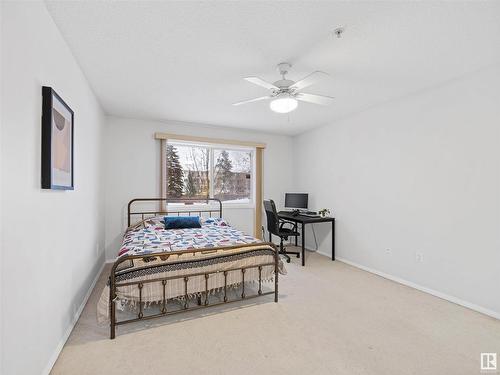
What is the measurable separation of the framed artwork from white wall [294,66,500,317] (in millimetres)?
3692

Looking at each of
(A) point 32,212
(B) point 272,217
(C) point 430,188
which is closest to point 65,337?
(A) point 32,212

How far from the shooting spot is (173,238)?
10.3 ft

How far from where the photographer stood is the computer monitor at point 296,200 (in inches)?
193

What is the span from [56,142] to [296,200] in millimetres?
4048

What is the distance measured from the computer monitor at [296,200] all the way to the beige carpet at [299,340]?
2.22m

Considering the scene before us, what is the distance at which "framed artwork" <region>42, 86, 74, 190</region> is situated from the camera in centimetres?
162

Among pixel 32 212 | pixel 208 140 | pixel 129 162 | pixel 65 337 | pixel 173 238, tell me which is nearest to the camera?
pixel 32 212

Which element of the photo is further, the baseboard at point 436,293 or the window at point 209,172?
the window at point 209,172

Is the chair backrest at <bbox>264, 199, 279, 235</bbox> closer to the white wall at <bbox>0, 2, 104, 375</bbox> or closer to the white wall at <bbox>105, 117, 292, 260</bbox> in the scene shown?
the white wall at <bbox>105, 117, 292, 260</bbox>

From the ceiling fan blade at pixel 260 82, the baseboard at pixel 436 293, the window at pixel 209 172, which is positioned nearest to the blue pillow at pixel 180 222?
the window at pixel 209 172

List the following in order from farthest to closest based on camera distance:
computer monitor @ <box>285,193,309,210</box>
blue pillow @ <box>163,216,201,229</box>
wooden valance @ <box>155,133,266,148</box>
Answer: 1. computer monitor @ <box>285,193,309,210</box>
2. wooden valance @ <box>155,133,266,148</box>
3. blue pillow @ <box>163,216,201,229</box>

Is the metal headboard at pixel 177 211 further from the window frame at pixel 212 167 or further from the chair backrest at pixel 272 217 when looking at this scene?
the chair backrest at pixel 272 217
